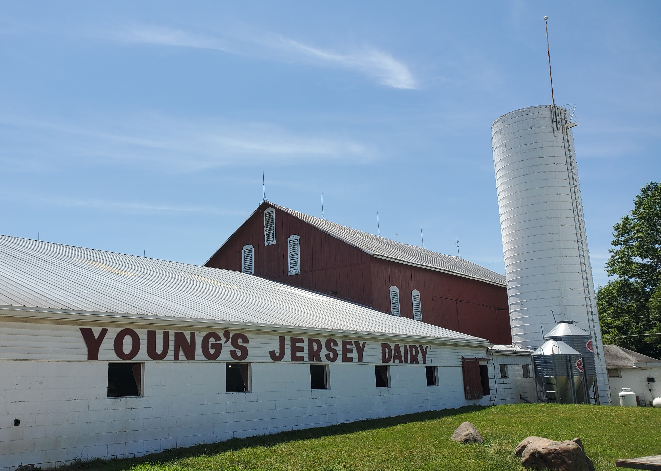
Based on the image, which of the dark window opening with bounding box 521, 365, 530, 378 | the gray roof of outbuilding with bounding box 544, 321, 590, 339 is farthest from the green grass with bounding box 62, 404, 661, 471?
the dark window opening with bounding box 521, 365, 530, 378

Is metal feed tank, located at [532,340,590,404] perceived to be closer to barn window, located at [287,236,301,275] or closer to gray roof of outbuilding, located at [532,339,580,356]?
gray roof of outbuilding, located at [532,339,580,356]

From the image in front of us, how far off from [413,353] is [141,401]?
1113 cm

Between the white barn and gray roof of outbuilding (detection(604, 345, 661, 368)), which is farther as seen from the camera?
gray roof of outbuilding (detection(604, 345, 661, 368))

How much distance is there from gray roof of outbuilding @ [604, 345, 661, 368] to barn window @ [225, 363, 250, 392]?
23.3m

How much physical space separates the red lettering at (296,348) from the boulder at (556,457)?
24.8ft

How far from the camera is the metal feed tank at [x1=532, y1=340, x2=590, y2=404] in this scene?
26.8 metres

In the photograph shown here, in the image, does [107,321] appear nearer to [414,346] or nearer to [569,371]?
[414,346]

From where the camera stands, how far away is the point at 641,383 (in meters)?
33.4

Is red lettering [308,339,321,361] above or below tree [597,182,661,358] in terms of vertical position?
below

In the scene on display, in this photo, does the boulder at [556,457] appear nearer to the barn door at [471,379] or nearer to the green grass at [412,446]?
the green grass at [412,446]

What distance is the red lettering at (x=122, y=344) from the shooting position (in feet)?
45.1

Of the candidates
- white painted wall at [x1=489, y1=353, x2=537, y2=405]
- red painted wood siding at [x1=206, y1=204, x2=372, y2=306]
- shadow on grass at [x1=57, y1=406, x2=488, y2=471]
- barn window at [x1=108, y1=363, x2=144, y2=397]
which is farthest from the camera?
red painted wood siding at [x1=206, y1=204, x2=372, y2=306]

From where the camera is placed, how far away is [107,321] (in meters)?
13.6

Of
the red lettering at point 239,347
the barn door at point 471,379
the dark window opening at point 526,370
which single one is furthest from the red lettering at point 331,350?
the dark window opening at point 526,370
